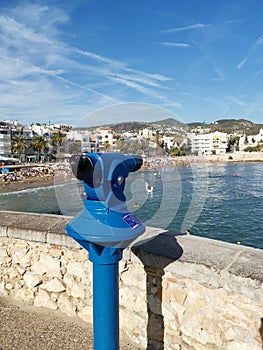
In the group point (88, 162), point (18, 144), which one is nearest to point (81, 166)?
point (88, 162)

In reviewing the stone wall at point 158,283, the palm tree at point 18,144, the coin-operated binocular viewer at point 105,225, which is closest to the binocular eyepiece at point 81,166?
the coin-operated binocular viewer at point 105,225

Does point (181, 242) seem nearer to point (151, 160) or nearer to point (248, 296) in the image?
point (248, 296)

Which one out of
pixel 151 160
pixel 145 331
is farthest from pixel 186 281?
pixel 151 160

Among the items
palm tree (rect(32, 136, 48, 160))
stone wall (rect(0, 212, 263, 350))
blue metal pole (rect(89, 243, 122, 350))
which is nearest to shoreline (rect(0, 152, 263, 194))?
blue metal pole (rect(89, 243, 122, 350))

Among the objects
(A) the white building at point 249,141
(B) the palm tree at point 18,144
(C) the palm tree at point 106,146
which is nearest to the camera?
(C) the palm tree at point 106,146

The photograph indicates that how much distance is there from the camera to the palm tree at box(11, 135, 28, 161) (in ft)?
229

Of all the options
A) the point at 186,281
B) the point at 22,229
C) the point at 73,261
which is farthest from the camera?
the point at 22,229

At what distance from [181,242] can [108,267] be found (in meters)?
1.05

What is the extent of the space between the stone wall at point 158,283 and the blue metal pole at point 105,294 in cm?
69

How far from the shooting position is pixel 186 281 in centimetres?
257

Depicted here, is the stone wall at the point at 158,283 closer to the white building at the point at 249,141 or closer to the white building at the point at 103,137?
the white building at the point at 103,137

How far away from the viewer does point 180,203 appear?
2127mm

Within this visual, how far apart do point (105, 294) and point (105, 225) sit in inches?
20.4

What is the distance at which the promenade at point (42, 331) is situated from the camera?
291 centimetres
